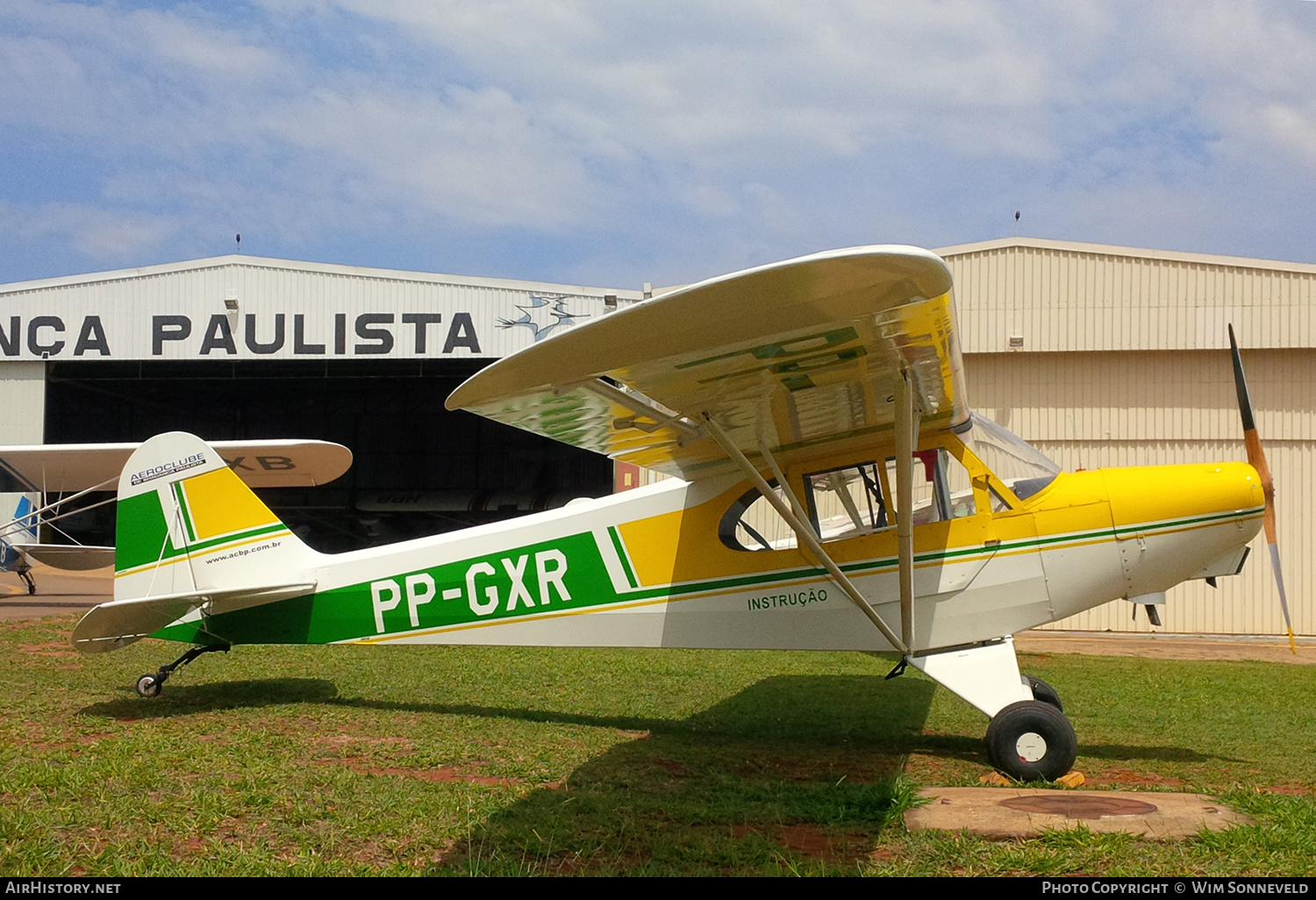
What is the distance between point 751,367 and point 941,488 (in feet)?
7.80

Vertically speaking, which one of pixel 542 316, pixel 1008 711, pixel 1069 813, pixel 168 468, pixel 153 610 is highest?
pixel 542 316

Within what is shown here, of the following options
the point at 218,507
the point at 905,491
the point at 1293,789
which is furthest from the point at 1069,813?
the point at 218,507

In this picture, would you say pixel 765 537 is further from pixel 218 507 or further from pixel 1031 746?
pixel 218 507

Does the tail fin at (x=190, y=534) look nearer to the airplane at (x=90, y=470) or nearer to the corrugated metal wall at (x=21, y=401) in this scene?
the airplane at (x=90, y=470)

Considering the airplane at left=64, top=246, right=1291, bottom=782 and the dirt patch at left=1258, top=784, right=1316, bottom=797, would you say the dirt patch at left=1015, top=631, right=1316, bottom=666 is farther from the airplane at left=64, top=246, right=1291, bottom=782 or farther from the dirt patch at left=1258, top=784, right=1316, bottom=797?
the dirt patch at left=1258, top=784, right=1316, bottom=797

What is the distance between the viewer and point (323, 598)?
7977 mm

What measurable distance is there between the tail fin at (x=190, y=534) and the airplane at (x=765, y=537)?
2 cm

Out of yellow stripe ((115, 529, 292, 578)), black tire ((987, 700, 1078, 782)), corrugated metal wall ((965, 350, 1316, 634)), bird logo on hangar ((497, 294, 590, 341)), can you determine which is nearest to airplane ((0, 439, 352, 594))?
bird logo on hangar ((497, 294, 590, 341))

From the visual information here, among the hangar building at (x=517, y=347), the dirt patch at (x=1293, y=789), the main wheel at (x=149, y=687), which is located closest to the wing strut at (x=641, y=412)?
the dirt patch at (x=1293, y=789)

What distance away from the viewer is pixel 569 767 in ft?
19.8
